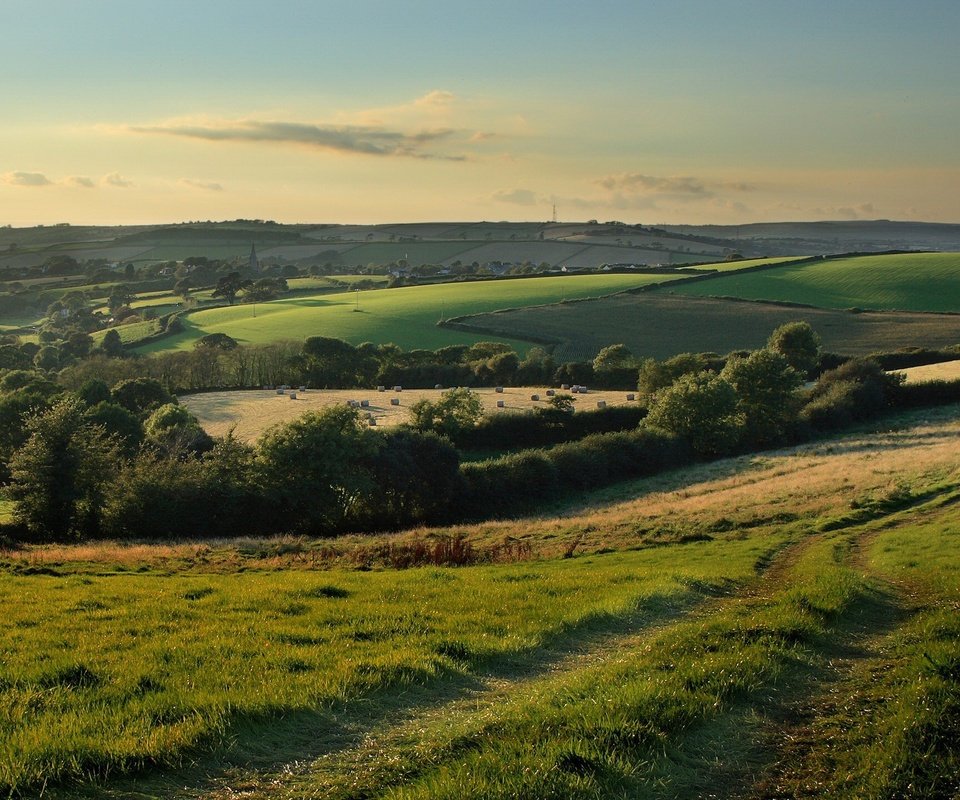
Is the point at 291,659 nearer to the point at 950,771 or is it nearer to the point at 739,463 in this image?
the point at 950,771

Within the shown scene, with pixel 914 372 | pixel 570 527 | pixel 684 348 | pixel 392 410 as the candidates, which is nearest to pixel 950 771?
pixel 570 527

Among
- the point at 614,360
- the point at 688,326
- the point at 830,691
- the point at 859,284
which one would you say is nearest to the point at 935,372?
the point at 614,360

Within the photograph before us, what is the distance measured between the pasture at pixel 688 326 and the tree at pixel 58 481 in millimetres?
65809

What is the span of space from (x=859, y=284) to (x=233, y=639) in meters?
148

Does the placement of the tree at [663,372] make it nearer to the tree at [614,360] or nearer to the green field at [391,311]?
the tree at [614,360]

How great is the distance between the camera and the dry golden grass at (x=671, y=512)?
30719 millimetres

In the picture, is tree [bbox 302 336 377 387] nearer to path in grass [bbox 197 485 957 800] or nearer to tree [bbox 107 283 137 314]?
tree [bbox 107 283 137 314]

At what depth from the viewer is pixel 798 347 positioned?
9250cm

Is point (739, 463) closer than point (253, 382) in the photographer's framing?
Yes

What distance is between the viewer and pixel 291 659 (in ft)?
41.7

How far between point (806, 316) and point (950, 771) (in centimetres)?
12153

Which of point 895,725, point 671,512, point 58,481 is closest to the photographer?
point 895,725

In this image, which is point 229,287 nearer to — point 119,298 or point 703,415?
point 119,298

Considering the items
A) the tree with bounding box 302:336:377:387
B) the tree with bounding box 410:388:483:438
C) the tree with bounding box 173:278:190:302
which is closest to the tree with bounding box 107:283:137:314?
the tree with bounding box 173:278:190:302
